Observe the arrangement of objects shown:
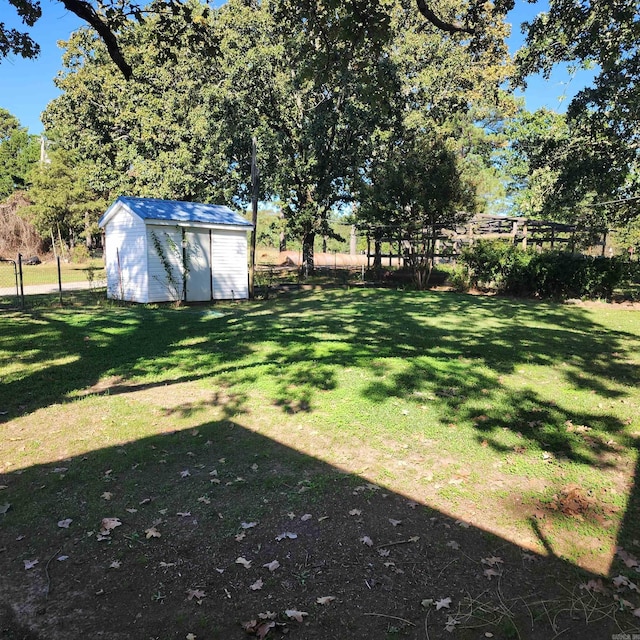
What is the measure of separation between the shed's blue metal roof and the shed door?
515 mm

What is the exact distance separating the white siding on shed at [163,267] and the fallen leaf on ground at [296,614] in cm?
1391

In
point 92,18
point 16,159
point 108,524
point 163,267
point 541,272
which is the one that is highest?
point 16,159

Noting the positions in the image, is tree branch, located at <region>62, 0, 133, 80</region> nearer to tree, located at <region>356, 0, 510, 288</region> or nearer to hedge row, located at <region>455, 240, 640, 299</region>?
hedge row, located at <region>455, 240, 640, 299</region>

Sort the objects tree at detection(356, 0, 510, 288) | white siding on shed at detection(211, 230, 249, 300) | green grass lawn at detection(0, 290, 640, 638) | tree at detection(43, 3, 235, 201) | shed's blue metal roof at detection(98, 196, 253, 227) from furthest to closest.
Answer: tree at detection(43, 3, 235, 201)
tree at detection(356, 0, 510, 288)
white siding on shed at detection(211, 230, 249, 300)
shed's blue metal roof at detection(98, 196, 253, 227)
green grass lawn at detection(0, 290, 640, 638)

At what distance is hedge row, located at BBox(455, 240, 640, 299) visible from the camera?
16.3 meters

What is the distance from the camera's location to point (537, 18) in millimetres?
10273

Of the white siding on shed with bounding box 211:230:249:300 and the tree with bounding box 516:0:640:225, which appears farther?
the white siding on shed with bounding box 211:230:249:300

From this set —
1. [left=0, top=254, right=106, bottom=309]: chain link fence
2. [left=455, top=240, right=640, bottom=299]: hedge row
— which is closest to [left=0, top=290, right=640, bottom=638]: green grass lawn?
[left=0, top=254, right=106, bottom=309]: chain link fence

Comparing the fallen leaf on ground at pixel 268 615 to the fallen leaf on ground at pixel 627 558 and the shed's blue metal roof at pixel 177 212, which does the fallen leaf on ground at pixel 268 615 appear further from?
the shed's blue metal roof at pixel 177 212

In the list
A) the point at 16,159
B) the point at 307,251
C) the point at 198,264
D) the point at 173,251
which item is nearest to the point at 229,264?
the point at 198,264

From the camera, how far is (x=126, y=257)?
51.2 ft

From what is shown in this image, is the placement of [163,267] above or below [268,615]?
above

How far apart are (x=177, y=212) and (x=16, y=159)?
139 feet

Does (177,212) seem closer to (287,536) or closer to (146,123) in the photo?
(146,123)
